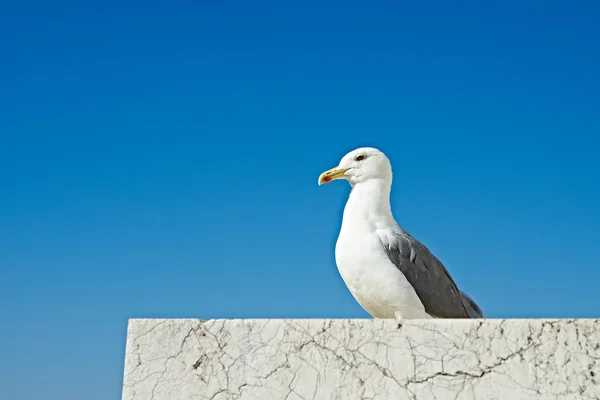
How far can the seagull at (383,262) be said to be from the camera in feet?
12.3

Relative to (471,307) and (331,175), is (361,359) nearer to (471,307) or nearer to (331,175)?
A: (471,307)

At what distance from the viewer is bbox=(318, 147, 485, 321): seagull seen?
12.3 feet

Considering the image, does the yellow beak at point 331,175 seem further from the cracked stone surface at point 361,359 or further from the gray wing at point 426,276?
the cracked stone surface at point 361,359

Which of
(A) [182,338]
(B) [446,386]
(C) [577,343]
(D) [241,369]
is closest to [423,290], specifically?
(B) [446,386]

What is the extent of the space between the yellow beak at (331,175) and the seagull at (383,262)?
0.08 meters

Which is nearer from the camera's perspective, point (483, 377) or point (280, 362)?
point (483, 377)

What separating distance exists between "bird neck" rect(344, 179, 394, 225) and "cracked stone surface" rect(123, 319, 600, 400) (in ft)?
2.15

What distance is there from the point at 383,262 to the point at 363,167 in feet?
2.06

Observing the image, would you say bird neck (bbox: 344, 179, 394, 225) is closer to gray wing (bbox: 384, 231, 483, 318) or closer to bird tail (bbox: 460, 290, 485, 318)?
gray wing (bbox: 384, 231, 483, 318)

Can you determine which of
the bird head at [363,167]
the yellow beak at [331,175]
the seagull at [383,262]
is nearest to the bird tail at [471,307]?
the seagull at [383,262]

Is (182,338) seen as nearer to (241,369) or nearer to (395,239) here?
(241,369)

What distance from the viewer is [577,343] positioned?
3.32 meters

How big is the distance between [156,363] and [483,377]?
1732 millimetres

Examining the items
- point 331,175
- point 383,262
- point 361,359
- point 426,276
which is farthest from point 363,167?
point 361,359
